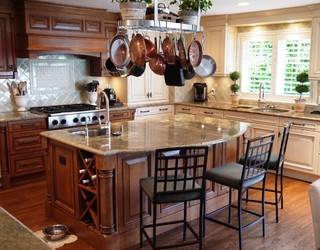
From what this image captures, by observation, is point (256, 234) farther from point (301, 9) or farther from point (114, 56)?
point (301, 9)

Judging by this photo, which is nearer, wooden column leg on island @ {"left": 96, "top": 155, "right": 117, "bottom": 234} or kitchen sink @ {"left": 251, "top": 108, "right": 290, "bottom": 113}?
wooden column leg on island @ {"left": 96, "top": 155, "right": 117, "bottom": 234}

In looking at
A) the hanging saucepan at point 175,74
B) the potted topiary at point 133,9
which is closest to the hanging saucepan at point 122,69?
the hanging saucepan at point 175,74

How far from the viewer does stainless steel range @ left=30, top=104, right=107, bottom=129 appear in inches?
193

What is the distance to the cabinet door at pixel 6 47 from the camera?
15.6 feet

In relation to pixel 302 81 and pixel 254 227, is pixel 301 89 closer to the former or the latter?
pixel 302 81

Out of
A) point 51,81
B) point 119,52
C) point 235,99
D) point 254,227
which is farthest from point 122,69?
point 235,99

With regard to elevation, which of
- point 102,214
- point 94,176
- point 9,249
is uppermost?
point 9,249

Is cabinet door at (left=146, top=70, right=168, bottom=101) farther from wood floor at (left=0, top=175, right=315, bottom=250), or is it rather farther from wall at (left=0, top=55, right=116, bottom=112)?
wood floor at (left=0, top=175, right=315, bottom=250)

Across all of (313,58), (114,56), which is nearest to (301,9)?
(313,58)

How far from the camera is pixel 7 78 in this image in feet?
16.1

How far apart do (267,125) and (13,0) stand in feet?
13.0

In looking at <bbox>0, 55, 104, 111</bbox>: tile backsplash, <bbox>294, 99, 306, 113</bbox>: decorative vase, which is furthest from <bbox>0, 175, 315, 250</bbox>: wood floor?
<bbox>0, 55, 104, 111</bbox>: tile backsplash

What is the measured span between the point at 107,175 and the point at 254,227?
1639 millimetres

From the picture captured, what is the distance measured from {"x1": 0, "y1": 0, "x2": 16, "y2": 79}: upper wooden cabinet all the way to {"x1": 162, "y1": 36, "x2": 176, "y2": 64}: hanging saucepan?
2.56 meters
